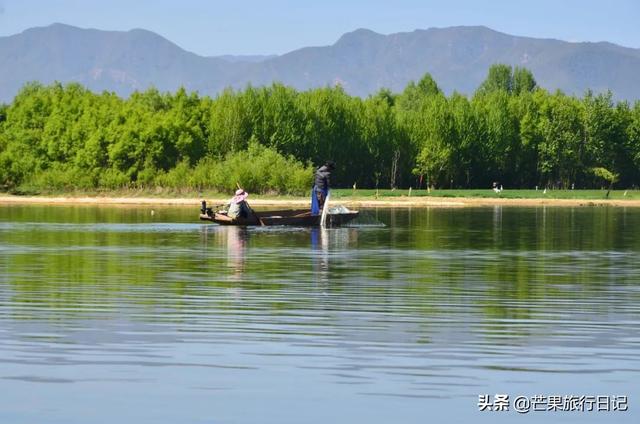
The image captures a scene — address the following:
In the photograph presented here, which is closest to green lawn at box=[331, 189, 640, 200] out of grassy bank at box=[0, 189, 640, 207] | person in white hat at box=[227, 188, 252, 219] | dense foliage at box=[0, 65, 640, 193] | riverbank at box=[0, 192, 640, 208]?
grassy bank at box=[0, 189, 640, 207]

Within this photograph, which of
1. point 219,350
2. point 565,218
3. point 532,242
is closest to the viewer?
point 219,350

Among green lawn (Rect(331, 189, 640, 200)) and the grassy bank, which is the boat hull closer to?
the grassy bank

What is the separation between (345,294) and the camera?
2672 centimetres

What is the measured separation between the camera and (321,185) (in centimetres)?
5544

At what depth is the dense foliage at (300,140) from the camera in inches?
4291

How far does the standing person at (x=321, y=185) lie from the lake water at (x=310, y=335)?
1388 cm

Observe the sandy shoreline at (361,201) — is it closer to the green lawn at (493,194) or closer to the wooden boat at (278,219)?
the green lawn at (493,194)

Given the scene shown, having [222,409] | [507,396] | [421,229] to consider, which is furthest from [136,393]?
[421,229]

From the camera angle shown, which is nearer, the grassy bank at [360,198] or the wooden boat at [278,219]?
the wooden boat at [278,219]

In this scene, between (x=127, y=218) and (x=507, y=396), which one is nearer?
(x=507, y=396)

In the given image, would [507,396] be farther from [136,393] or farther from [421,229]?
[421,229]

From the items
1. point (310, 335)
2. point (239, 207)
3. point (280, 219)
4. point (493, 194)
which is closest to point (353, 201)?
point (493, 194)

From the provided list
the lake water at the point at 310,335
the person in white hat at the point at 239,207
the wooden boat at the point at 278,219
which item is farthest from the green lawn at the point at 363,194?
the lake water at the point at 310,335

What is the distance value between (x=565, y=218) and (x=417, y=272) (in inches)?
1693
